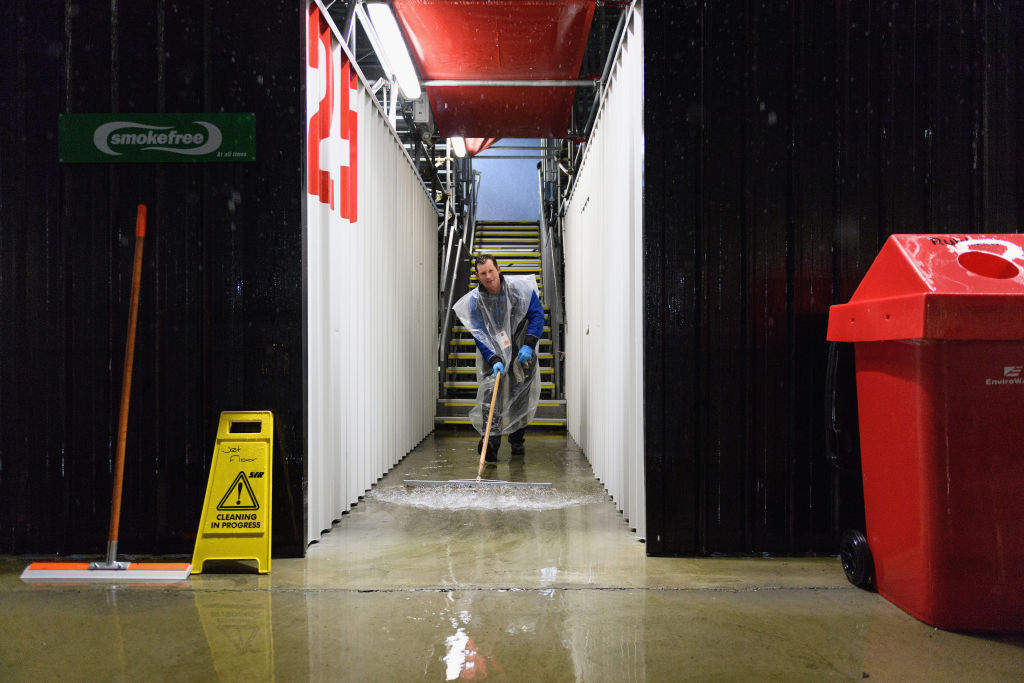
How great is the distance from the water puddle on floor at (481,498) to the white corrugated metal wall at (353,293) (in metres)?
0.25

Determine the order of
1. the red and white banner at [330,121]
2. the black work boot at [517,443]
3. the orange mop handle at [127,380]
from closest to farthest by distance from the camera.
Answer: the orange mop handle at [127,380] < the red and white banner at [330,121] < the black work boot at [517,443]

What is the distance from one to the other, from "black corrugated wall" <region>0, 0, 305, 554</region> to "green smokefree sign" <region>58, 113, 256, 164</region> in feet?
0.15

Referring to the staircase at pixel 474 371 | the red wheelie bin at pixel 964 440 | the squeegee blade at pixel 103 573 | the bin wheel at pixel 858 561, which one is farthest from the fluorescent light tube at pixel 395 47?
the bin wheel at pixel 858 561

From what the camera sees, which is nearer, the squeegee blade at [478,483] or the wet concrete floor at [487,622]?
the wet concrete floor at [487,622]

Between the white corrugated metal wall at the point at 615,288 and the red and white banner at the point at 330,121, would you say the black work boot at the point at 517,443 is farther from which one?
the red and white banner at the point at 330,121

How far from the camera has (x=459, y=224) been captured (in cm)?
1000

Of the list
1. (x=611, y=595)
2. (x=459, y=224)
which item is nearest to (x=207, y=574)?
(x=611, y=595)

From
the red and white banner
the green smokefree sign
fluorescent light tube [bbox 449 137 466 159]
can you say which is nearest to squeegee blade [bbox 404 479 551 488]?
the red and white banner

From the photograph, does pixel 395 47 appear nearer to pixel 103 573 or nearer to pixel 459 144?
pixel 103 573

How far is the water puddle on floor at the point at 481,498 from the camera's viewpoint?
3.91 meters

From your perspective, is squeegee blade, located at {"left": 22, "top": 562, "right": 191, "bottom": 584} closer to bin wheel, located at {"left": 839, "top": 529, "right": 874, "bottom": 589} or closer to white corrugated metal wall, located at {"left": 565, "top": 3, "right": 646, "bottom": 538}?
white corrugated metal wall, located at {"left": 565, "top": 3, "right": 646, "bottom": 538}

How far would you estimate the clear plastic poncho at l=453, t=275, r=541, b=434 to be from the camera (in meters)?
5.55

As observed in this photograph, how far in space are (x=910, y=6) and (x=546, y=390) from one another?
5422mm

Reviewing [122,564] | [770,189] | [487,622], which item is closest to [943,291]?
[770,189]
